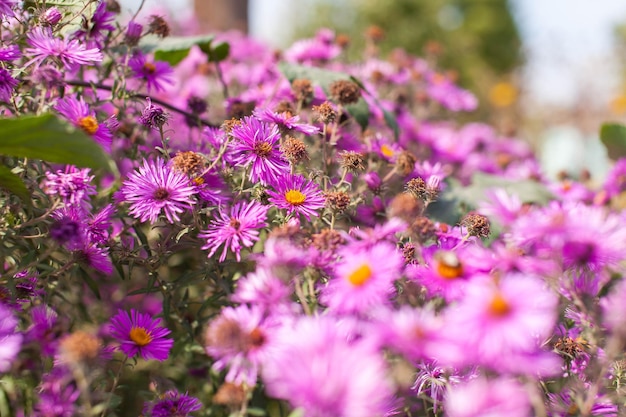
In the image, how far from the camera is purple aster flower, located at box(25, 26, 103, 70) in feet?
3.16

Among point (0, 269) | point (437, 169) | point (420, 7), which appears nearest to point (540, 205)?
point (437, 169)

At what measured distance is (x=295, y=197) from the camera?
0.91 metres

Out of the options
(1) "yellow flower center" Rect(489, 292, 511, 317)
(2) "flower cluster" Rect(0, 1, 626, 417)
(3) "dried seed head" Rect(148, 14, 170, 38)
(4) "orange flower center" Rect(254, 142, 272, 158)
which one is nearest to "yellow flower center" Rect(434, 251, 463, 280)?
(2) "flower cluster" Rect(0, 1, 626, 417)

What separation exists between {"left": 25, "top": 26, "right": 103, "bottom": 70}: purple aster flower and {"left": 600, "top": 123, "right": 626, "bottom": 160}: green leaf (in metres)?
1.12

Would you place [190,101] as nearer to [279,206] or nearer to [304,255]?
[279,206]

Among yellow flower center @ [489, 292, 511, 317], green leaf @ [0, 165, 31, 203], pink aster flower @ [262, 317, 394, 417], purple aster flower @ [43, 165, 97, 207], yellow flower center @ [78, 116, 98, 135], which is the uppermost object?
yellow flower center @ [78, 116, 98, 135]

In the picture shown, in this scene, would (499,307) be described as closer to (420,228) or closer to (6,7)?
(420,228)

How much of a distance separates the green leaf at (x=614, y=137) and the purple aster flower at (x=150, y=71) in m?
0.99

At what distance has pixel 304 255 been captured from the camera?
0.71m

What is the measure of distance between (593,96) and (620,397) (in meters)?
8.39

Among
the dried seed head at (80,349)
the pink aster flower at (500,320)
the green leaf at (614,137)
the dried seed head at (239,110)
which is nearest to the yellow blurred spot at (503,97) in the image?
the green leaf at (614,137)

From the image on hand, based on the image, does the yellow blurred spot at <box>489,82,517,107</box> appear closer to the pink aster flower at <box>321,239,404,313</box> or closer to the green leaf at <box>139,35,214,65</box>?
the green leaf at <box>139,35,214,65</box>

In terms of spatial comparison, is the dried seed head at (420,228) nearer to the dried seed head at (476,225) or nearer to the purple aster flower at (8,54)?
the dried seed head at (476,225)

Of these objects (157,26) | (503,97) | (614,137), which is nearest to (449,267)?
(157,26)
